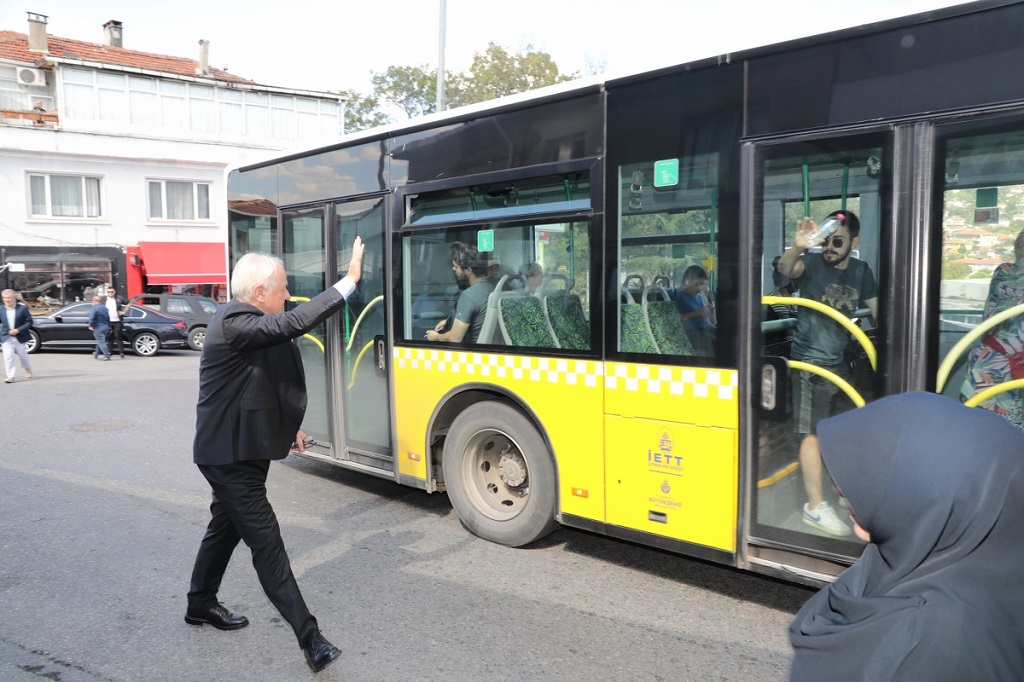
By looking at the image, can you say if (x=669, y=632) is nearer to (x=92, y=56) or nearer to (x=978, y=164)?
(x=978, y=164)

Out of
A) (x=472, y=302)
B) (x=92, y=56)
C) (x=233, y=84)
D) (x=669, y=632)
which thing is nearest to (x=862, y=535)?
(x=669, y=632)

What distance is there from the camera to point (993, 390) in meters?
3.32

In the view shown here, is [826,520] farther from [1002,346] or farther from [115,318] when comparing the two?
[115,318]

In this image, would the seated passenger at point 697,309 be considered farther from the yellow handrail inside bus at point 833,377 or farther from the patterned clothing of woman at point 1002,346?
the patterned clothing of woman at point 1002,346

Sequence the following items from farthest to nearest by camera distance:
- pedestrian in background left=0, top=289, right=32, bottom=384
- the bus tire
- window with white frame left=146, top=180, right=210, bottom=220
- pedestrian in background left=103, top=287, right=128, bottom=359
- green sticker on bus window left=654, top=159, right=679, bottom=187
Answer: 1. window with white frame left=146, top=180, right=210, bottom=220
2. pedestrian in background left=103, top=287, right=128, bottom=359
3. pedestrian in background left=0, top=289, right=32, bottom=384
4. the bus tire
5. green sticker on bus window left=654, top=159, right=679, bottom=187

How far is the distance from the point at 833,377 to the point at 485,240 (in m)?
2.50

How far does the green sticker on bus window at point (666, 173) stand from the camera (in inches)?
164

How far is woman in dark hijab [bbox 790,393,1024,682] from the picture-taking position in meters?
1.26

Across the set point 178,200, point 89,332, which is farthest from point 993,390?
point 178,200

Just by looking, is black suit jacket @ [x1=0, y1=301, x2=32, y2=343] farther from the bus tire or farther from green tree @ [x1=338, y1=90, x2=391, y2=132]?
green tree @ [x1=338, y1=90, x2=391, y2=132]

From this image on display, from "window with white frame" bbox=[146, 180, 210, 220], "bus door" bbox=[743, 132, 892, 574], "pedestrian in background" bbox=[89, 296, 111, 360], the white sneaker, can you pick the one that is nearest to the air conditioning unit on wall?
"window with white frame" bbox=[146, 180, 210, 220]

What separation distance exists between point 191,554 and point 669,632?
3184 millimetres

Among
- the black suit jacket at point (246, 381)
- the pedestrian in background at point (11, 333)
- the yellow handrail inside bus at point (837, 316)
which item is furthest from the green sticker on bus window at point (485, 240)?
the pedestrian in background at point (11, 333)

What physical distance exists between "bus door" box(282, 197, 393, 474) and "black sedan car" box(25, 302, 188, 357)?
14446mm
